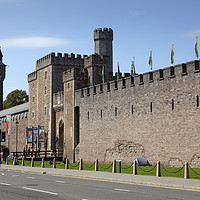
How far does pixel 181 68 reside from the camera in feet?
91.4

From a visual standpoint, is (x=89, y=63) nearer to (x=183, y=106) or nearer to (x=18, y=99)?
(x=183, y=106)

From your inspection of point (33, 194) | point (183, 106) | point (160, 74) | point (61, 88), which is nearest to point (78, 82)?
point (61, 88)

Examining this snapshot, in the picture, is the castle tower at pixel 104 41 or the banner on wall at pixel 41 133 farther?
the castle tower at pixel 104 41

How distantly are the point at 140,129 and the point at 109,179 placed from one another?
12.6 meters

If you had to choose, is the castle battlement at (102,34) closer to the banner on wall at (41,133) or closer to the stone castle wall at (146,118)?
the banner on wall at (41,133)

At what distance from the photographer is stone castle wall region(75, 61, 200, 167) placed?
89.3ft

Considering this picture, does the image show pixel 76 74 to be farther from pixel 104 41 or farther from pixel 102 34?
pixel 102 34

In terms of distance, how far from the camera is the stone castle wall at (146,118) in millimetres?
27219

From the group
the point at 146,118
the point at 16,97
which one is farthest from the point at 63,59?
the point at 16,97

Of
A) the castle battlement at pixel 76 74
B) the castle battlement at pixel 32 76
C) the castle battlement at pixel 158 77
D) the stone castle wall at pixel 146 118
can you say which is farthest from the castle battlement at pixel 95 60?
the castle battlement at pixel 32 76

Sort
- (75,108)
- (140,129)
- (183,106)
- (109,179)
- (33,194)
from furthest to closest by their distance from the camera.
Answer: (75,108), (140,129), (183,106), (109,179), (33,194)

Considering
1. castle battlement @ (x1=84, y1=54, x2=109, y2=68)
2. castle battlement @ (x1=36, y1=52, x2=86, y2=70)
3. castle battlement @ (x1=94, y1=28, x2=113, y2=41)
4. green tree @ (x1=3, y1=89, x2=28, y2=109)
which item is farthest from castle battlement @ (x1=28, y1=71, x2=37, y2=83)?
green tree @ (x1=3, y1=89, x2=28, y2=109)

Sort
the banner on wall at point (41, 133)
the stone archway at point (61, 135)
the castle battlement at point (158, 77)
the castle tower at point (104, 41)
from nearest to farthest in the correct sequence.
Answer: the castle battlement at point (158, 77), the stone archway at point (61, 135), the banner on wall at point (41, 133), the castle tower at point (104, 41)

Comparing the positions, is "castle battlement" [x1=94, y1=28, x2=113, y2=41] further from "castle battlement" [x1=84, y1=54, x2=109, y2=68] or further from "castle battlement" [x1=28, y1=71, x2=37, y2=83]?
"castle battlement" [x1=84, y1=54, x2=109, y2=68]
